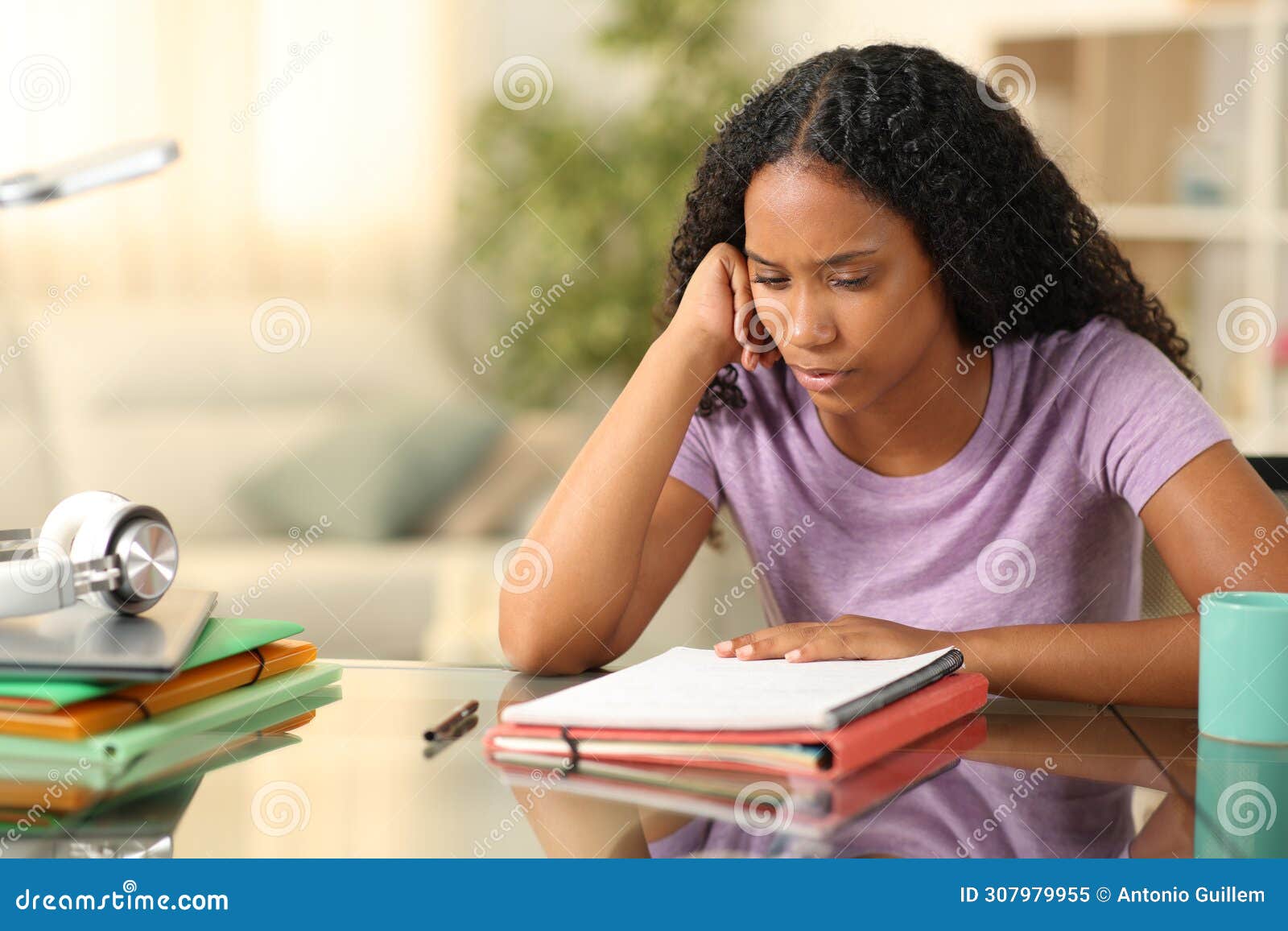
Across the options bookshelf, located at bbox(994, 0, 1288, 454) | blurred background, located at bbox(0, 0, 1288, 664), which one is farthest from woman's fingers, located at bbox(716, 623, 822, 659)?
bookshelf, located at bbox(994, 0, 1288, 454)

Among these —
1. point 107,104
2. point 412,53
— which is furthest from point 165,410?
point 412,53

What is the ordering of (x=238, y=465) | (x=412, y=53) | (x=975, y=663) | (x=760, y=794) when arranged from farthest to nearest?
(x=412, y=53) < (x=238, y=465) < (x=975, y=663) < (x=760, y=794)

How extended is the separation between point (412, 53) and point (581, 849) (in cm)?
419

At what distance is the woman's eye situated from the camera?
44.8 inches

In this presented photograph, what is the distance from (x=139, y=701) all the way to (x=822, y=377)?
2.14 feet

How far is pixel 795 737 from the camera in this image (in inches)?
29.6

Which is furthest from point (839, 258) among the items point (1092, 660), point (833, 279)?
point (1092, 660)

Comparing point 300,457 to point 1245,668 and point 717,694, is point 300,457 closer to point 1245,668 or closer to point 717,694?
point 717,694

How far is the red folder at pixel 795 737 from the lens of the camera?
29.3 inches

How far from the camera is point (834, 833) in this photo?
645mm

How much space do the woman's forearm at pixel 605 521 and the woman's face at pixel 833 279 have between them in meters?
0.13

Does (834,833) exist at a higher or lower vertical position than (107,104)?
lower

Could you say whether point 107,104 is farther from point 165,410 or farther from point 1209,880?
point 1209,880

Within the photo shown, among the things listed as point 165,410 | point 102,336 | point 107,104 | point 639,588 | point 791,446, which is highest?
point 107,104
